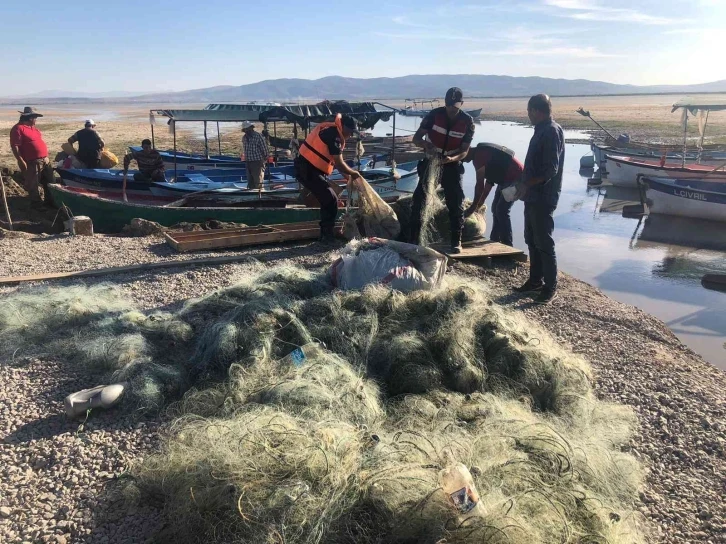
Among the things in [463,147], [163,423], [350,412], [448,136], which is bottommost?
[163,423]

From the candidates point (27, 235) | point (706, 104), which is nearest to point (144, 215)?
point (27, 235)

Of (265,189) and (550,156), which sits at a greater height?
(550,156)

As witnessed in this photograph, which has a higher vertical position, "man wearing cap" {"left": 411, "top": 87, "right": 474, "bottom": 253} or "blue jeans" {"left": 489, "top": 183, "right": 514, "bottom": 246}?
"man wearing cap" {"left": 411, "top": 87, "right": 474, "bottom": 253}

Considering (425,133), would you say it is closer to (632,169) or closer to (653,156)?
(632,169)

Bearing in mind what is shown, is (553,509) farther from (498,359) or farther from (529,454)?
(498,359)

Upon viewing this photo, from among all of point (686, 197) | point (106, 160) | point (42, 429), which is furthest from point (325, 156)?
point (686, 197)

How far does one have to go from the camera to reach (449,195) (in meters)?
6.77

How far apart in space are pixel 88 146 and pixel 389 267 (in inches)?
385

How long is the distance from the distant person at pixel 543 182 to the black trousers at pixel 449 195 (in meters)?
0.95

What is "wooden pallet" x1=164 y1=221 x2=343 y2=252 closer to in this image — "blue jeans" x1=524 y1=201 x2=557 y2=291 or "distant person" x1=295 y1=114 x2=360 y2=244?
"distant person" x1=295 y1=114 x2=360 y2=244

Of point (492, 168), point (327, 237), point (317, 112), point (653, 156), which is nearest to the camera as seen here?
point (492, 168)

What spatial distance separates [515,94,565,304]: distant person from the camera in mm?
5629

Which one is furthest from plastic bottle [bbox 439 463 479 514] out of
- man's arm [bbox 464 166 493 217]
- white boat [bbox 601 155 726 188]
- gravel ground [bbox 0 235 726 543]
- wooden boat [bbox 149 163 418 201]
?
white boat [bbox 601 155 726 188]

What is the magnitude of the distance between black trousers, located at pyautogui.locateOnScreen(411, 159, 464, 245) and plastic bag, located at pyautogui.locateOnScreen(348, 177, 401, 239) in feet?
1.24
